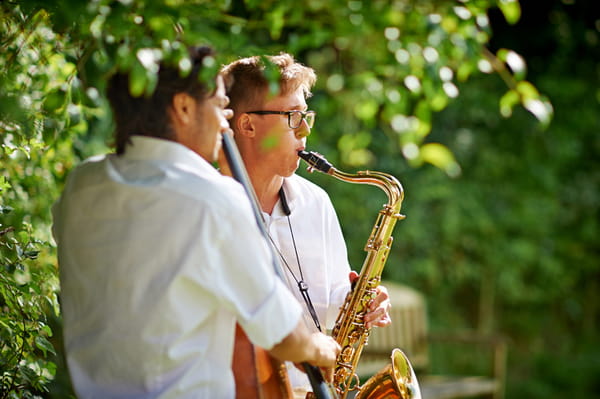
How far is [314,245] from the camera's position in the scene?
288cm

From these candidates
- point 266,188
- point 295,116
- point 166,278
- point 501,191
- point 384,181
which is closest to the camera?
point 166,278

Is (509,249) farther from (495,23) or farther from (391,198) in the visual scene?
(391,198)

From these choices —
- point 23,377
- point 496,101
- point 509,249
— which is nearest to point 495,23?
point 496,101

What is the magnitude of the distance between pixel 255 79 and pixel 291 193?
478 mm

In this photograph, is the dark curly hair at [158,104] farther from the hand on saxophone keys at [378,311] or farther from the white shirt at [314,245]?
the hand on saxophone keys at [378,311]

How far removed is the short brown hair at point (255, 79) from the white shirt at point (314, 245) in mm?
361

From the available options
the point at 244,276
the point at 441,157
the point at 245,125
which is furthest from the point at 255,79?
the point at 244,276

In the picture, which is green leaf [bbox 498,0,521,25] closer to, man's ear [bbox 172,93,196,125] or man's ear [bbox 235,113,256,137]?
man's ear [bbox 235,113,256,137]

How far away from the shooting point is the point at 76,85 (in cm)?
271

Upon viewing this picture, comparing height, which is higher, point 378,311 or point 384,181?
point 384,181

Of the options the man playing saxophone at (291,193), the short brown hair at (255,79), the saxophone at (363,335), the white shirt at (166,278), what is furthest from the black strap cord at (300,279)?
the white shirt at (166,278)

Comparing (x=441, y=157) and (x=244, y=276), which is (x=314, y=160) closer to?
(x=441, y=157)

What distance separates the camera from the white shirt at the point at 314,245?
287 centimetres

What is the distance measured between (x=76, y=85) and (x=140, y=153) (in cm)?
93
